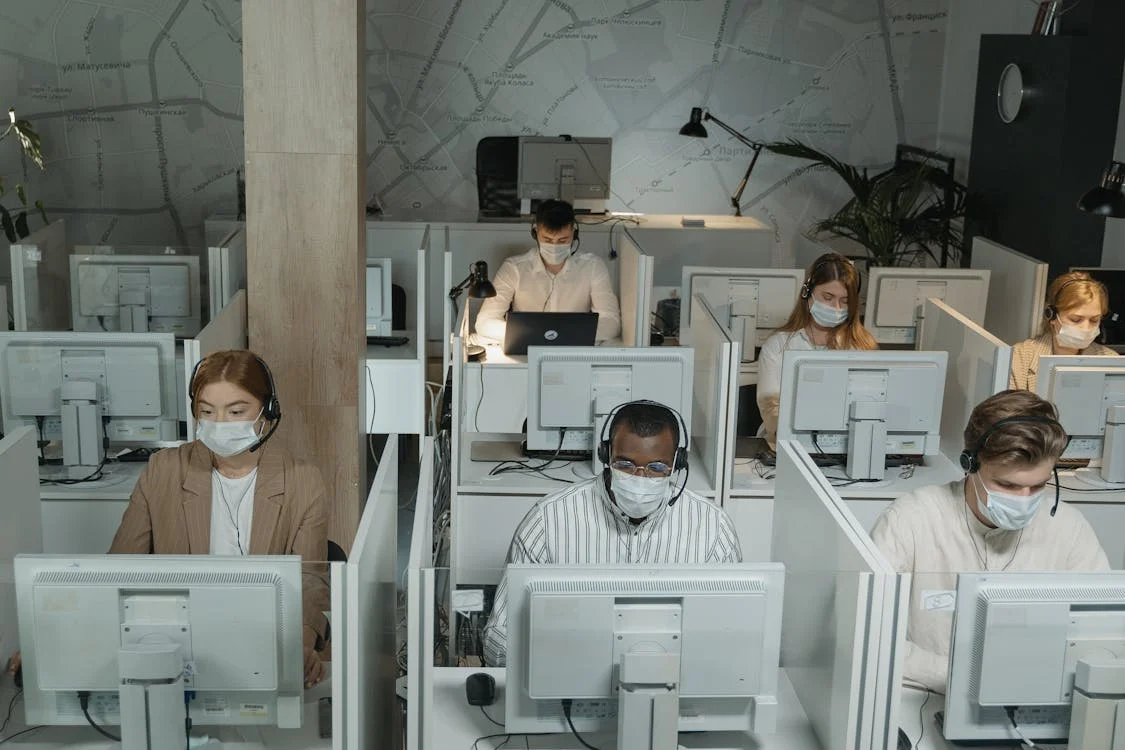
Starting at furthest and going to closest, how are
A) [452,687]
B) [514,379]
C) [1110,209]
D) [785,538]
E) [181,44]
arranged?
[181,44], [514,379], [1110,209], [785,538], [452,687]

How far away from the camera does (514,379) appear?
4867 mm

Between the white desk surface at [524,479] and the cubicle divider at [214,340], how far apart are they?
855mm

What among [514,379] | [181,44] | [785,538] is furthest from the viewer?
[181,44]

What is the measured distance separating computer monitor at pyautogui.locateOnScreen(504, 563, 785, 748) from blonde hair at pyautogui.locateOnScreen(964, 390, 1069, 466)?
0.69 m

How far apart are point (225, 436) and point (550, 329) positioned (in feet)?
6.59

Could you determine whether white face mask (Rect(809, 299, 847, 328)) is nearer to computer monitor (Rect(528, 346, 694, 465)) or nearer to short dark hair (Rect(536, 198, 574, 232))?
computer monitor (Rect(528, 346, 694, 465))

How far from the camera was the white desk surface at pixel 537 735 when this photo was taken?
2310 mm

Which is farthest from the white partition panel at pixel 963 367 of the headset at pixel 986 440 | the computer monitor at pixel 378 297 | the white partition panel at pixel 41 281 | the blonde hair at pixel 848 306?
the white partition panel at pixel 41 281

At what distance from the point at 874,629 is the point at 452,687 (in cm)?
89

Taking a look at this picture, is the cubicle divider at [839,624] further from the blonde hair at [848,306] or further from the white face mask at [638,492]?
the blonde hair at [848,306]

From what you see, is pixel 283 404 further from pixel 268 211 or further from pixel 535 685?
pixel 535 685

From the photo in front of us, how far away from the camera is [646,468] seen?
2.77m

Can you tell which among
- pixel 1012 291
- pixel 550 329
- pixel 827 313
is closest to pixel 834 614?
pixel 827 313

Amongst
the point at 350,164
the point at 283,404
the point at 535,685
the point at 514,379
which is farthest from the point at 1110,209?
the point at 535,685
